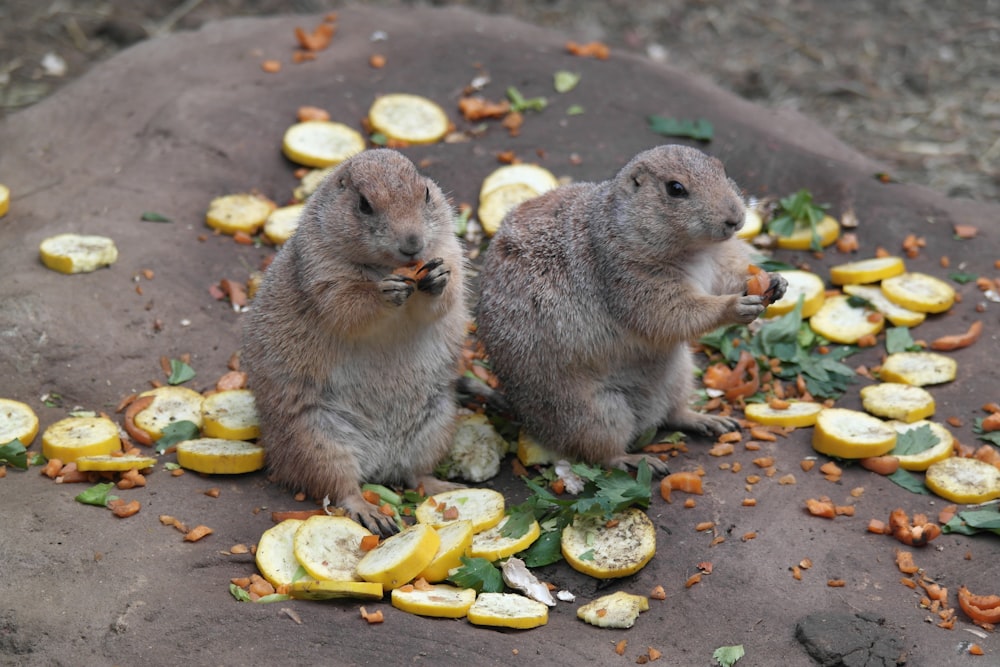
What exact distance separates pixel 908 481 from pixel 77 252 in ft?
17.4

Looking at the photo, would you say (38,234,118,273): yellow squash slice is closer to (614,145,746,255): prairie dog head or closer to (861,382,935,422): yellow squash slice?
(614,145,746,255): prairie dog head

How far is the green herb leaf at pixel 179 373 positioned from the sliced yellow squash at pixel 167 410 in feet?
0.40

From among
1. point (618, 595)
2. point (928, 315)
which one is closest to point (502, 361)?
point (618, 595)

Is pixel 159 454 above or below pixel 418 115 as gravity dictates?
below

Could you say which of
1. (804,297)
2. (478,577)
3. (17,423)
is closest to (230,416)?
(17,423)

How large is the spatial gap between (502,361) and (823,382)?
2.06 m

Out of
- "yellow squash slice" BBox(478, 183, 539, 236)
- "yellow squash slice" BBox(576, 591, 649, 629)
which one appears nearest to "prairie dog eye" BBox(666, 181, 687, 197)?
"yellow squash slice" BBox(576, 591, 649, 629)

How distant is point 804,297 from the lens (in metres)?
7.36

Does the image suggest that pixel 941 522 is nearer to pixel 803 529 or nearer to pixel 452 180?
pixel 803 529

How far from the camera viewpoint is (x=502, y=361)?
20.8 feet

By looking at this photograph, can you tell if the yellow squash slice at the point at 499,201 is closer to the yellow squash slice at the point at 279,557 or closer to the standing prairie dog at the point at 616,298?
the standing prairie dog at the point at 616,298

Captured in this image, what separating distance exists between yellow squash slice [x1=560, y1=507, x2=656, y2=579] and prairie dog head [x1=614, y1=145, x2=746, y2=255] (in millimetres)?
1426

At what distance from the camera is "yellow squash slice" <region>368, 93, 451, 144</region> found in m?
8.76

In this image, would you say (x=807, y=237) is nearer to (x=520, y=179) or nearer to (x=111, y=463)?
(x=520, y=179)
